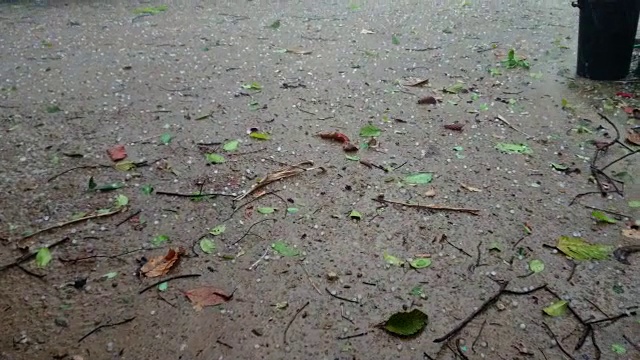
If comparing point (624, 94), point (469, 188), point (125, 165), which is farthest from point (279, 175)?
point (624, 94)

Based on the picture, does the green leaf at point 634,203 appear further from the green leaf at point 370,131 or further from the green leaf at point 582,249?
the green leaf at point 370,131

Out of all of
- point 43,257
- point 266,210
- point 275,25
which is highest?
point 275,25

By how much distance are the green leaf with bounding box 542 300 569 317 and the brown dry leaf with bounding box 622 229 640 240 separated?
49 cm

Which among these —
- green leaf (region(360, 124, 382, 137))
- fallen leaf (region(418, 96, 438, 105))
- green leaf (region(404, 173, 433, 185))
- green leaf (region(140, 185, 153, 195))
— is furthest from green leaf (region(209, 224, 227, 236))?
fallen leaf (region(418, 96, 438, 105))

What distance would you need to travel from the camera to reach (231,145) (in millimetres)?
2541

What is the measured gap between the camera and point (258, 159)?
95.7 inches

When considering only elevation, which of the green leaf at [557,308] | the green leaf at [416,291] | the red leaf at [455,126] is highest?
the red leaf at [455,126]

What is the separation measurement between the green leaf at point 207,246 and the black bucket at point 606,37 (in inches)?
99.3

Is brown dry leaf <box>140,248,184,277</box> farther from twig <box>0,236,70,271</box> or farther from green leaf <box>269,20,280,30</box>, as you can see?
green leaf <box>269,20,280,30</box>

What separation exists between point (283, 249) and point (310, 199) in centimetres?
34

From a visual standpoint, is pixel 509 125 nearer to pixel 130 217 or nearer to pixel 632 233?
pixel 632 233

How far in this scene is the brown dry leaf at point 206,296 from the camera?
1.66 meters

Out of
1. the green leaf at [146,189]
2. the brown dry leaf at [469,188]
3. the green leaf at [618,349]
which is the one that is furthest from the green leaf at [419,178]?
the green leaf at [146,189]

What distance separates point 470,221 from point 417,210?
213 millimetres
